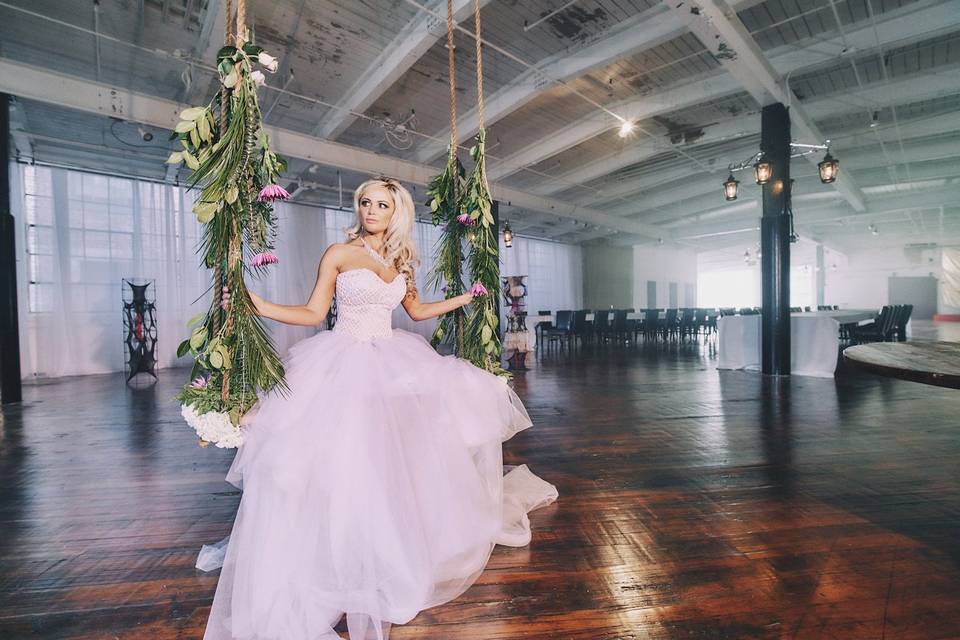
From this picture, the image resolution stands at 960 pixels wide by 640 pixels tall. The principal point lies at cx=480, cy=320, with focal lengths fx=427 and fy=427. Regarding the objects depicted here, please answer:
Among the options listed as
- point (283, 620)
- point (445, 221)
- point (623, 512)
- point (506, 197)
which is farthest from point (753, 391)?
point (506, 197)

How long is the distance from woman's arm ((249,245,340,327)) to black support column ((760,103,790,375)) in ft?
19.2

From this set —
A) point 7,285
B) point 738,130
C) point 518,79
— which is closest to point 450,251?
point 518,79

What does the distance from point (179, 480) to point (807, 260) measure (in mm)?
23326

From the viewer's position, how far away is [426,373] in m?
1.52

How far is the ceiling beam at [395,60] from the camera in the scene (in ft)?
13.6

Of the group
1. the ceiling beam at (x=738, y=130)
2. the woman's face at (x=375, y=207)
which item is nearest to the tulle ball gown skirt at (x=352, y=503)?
the woman's face at (x=375, y=207)

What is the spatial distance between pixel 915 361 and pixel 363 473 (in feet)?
5.68

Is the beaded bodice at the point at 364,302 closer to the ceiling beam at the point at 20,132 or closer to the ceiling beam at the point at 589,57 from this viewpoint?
the ceiling beam at the point at 589,57

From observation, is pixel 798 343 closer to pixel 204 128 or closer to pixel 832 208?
pixel 204 128

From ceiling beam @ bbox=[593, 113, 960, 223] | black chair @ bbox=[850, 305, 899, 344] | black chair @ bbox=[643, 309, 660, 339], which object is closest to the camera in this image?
black chair @ bbox=[850, 305, 899, 344]

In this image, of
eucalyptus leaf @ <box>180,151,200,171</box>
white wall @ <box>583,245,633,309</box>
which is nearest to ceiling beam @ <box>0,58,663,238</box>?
eucalyptus leaf @ <box>180,151,200,171</box>

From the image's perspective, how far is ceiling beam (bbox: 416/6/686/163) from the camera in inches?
172

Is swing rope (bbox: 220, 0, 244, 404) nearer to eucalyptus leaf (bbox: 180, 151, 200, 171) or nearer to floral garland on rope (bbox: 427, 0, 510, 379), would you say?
eucalyptus leaf (bbox: 180, 151, 200, 171)

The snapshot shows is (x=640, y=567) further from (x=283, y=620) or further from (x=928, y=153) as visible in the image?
(x=928, y=153)
